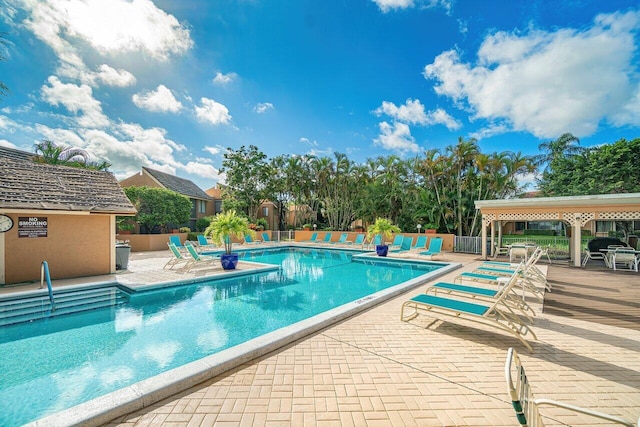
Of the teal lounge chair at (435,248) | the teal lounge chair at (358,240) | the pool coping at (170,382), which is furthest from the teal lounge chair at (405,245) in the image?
the pool coping at (170,382)

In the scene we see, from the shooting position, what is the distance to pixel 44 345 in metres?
5.18

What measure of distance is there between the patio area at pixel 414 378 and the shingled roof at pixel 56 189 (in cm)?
977

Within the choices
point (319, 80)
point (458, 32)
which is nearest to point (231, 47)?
point (319, 80)

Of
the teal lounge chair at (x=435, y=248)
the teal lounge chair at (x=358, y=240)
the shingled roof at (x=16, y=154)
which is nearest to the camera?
the teal lounge chair at (x=435, y=248)

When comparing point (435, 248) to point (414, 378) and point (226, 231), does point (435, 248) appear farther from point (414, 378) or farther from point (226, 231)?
point (414, 378)

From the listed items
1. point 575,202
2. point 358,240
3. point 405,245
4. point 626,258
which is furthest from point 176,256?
point 626,258

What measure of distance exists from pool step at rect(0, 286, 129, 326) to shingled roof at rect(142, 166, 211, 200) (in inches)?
881

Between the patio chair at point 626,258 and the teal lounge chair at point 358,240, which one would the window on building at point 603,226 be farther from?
the teal lounge chair at point 358,240

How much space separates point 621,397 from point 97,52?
20430 mm

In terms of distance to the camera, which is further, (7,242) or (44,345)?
(7,242)

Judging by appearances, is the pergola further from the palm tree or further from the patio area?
the palm tree

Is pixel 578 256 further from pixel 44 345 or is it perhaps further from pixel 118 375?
pixel 44 345

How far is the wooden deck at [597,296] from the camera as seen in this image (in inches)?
219

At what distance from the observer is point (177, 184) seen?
1218 inches
